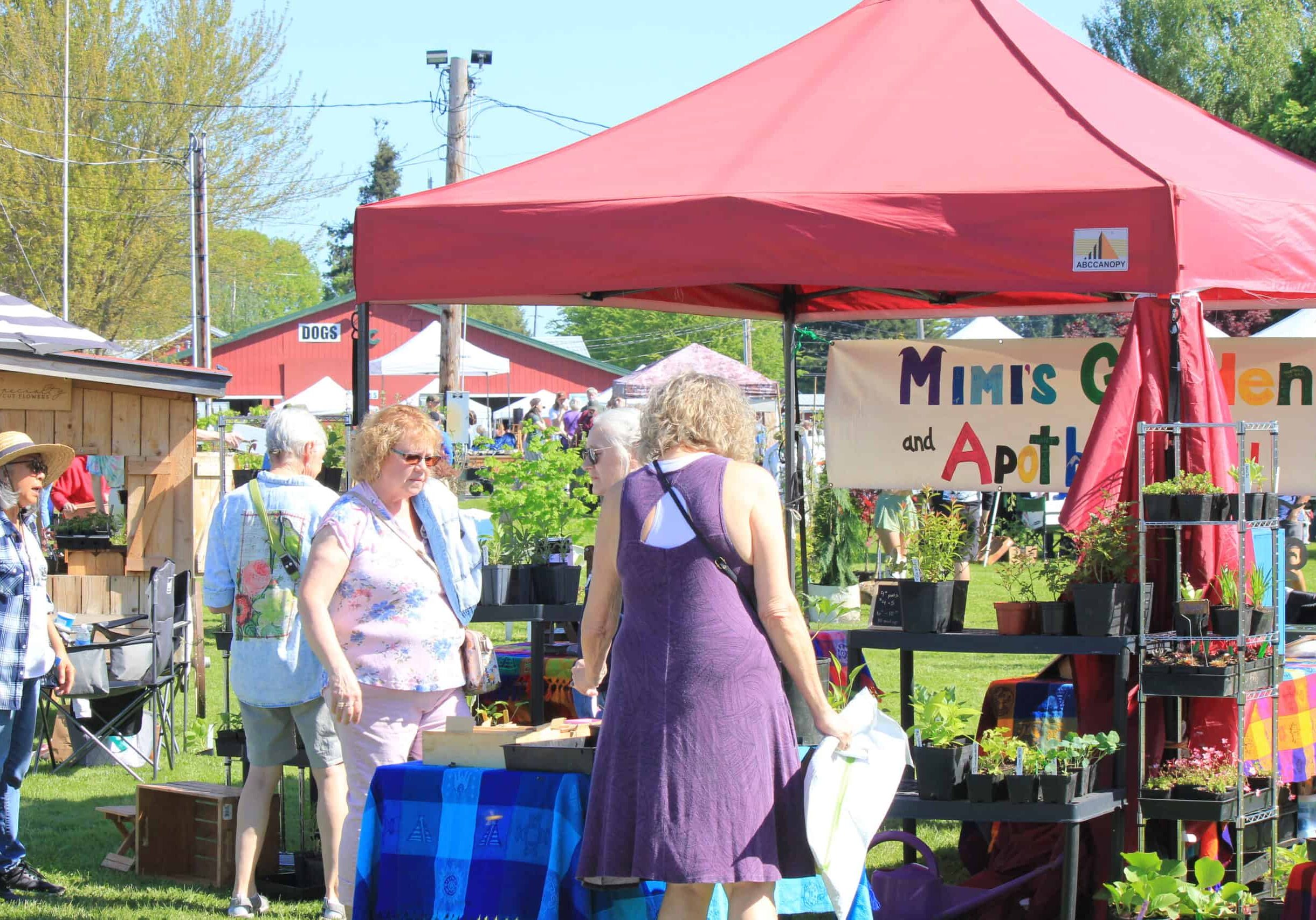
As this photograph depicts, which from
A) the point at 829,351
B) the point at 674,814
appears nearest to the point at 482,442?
the point at 829,351

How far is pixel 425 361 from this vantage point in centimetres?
2573

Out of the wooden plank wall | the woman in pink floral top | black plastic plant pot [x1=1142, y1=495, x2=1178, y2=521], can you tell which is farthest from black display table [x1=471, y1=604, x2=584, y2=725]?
the wooden plank wall

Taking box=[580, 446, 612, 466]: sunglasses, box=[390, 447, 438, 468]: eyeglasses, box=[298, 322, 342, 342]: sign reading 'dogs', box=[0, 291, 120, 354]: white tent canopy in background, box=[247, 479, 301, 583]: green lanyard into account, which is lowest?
box=[247, 479, 301, 583]: green lanyard

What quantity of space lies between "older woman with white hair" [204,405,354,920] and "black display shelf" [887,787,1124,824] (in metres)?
1.86

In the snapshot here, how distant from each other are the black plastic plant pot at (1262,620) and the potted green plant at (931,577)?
0.82 meters

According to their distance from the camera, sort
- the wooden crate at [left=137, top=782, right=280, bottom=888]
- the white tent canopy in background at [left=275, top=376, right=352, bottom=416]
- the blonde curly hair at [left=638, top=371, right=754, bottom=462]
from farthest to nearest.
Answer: the white tent canopy in background at [left=275, top=376, right=352, bottom=416], the wooden crate at [left=137, top=782, right=280, bottom=888], the blonde curly hair at [left=638, top=371, right=754, bottom=462]

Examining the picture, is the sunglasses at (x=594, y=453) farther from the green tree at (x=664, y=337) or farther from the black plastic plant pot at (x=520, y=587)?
the green tree at (x=664, y=337)

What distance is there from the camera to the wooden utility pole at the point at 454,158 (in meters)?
15.5

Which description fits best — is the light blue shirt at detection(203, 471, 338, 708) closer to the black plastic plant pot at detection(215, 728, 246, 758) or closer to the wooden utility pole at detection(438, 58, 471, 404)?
the black plastic plant pot at detection(215, 728, 246, 758)

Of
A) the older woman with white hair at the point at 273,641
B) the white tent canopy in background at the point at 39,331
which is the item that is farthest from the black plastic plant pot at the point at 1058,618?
the white tent canopy in background at the point at 39,331

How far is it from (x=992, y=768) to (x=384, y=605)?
1779mm

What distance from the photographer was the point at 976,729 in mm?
5086

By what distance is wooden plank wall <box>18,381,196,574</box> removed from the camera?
8.02 meters

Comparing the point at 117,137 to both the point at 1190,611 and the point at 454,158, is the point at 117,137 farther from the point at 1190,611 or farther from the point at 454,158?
the point at 1190,611
